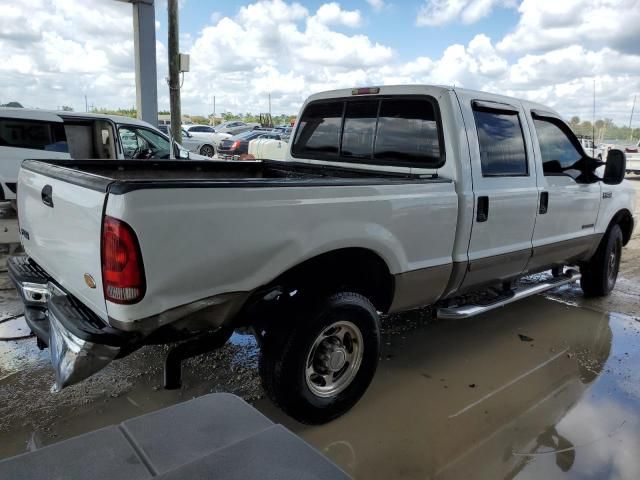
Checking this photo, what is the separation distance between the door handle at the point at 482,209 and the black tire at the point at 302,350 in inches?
43.6

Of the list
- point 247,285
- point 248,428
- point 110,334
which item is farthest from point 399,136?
point 248,428

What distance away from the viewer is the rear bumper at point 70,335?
2.23 metres

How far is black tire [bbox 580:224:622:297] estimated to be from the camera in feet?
17.5

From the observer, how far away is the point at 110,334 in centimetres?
225

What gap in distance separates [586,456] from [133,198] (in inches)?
107

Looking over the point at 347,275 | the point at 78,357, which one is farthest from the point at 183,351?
the point at 347,275

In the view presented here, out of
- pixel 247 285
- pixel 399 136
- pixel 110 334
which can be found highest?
pixel 399 136

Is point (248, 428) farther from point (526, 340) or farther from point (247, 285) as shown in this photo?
point (526, 340)

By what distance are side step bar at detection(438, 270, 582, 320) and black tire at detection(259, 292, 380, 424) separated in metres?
0.79

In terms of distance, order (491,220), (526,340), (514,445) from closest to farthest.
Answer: (514,445), (491,220), (526,340)

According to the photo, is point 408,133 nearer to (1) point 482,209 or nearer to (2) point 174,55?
(1) point 482,209

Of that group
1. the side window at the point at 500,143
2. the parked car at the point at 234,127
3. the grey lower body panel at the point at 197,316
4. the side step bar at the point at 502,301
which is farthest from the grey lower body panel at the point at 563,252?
the parked car at the point at 234,127

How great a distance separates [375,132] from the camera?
3.97 meters

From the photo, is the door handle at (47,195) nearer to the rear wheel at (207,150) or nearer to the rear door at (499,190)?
the rear door at (499,190)
